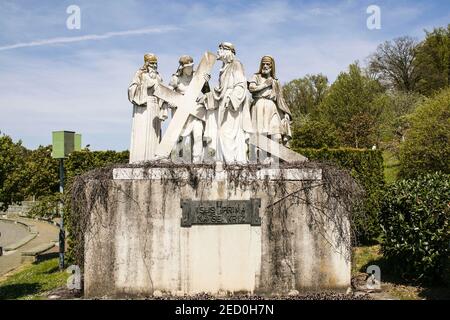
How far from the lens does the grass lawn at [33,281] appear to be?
10.2 metres

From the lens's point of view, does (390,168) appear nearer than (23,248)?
No

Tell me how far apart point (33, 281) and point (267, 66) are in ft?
27.1

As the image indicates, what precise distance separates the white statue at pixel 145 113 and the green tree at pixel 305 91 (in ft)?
141

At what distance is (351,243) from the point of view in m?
8.67

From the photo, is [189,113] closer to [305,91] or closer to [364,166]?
[364,166]

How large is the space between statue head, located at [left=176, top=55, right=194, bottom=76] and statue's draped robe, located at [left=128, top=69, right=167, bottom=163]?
0.48 metres

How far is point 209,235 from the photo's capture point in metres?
8.34

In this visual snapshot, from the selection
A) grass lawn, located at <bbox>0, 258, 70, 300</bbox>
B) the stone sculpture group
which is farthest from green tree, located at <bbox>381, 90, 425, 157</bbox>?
grass lawn, located at <bbox>0, 258, 70, 300</bbox>

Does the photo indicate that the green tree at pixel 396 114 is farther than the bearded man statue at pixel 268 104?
Yes

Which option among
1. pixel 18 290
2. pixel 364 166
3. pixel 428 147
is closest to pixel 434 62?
pixel 428 147

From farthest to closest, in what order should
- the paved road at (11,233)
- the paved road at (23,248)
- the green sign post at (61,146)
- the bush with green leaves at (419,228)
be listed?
the paved road at (11,233), the paved road at (23,248), the green sign post at (61,146), the bush with green leaves at (419,228)

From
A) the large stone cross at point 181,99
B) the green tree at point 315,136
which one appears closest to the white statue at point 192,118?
the large stone cross at point 181,99

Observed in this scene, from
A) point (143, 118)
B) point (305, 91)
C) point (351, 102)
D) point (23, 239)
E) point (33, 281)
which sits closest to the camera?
point (143, 118)

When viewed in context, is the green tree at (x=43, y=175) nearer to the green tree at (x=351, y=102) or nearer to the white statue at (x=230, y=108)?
the white statue at (x=230, y=108)
